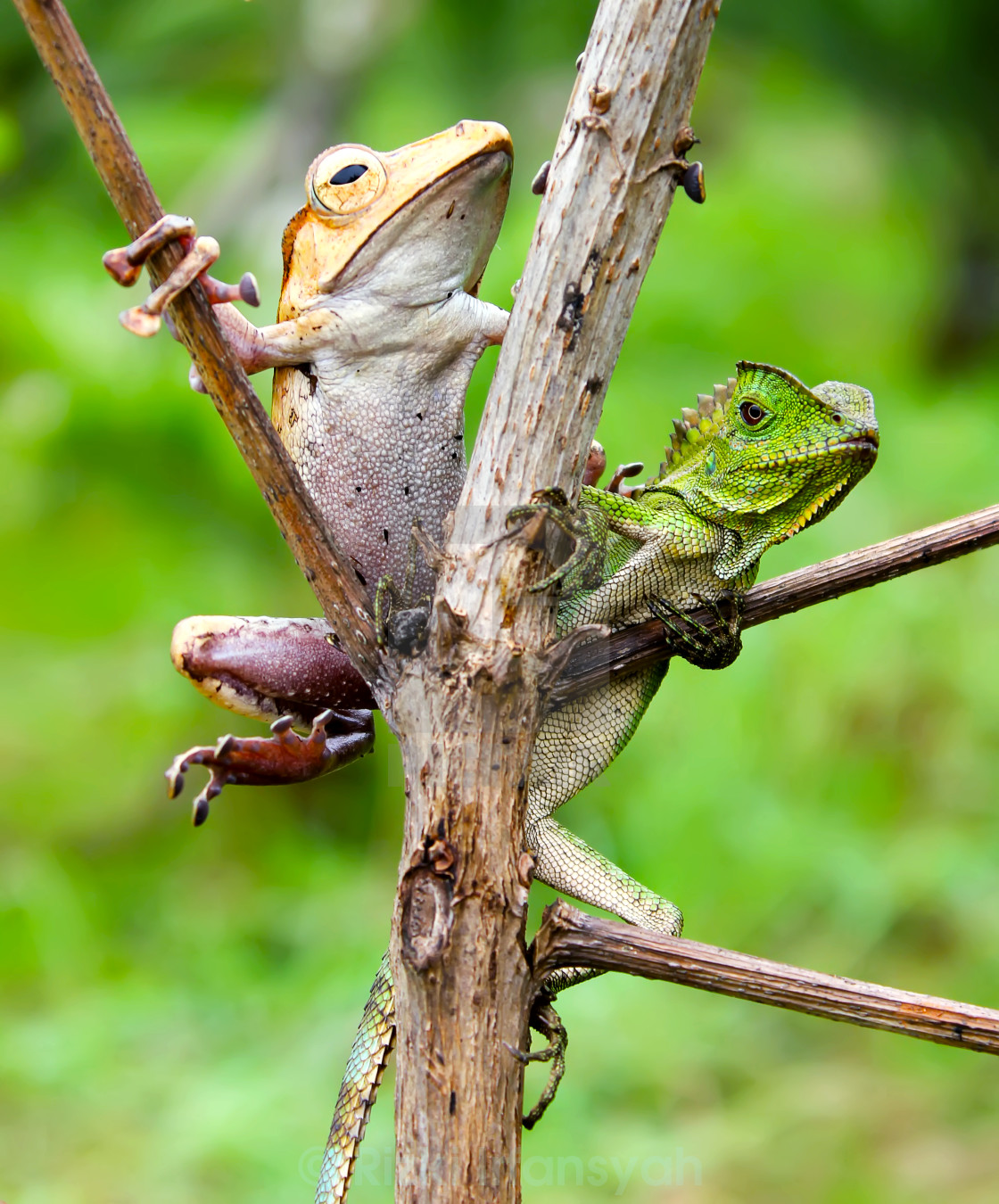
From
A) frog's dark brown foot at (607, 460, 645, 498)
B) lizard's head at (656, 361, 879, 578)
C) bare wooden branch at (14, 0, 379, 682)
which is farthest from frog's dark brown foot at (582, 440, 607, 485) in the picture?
bare wooden branch at (14, 0, 379, 682)

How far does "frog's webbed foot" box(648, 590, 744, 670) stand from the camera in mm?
1495

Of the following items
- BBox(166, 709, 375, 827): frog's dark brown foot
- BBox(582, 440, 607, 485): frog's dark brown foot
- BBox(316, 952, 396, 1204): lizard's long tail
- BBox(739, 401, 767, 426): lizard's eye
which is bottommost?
BBox(316, 952, 396, 1204): lizard's long tail

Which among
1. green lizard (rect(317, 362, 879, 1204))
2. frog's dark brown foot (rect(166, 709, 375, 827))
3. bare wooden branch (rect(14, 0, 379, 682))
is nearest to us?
bare wooden branch (rect(14, 0, 379, 682))

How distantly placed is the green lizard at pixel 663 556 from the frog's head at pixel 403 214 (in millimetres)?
401

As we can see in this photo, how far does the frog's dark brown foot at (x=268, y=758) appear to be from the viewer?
1.45 metres

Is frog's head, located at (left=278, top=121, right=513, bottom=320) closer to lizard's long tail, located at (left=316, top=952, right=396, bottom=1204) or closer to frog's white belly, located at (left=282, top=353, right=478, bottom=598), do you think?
frog's white belly, located at (left=282, top=353, right=478, bottom=598)

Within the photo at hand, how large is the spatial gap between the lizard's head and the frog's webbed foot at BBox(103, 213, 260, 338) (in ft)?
2.49

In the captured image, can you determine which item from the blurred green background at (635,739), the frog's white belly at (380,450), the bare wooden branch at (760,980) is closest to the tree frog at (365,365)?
the frog's white belly at (380,450)

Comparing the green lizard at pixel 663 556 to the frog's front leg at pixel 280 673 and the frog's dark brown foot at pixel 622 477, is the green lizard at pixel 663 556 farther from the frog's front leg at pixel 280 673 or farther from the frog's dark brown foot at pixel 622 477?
the frog's front leg at pixel 280 673

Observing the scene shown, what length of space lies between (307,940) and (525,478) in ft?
9.38

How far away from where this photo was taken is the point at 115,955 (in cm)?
379

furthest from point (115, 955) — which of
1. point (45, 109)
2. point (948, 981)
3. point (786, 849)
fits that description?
point (45, 109)

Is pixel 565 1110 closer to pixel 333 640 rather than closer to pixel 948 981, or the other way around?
pixel 948 981

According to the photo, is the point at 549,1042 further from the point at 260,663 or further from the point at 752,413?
the point at 752,413
